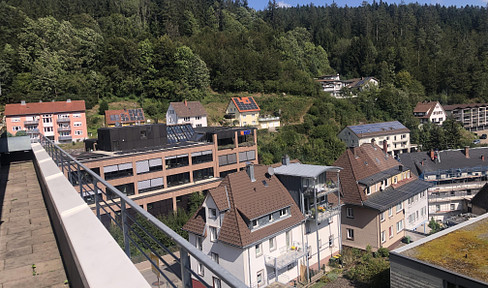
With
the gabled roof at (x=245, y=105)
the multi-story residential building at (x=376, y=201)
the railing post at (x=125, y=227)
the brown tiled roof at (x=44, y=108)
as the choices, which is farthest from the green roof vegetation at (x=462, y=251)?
the brown tiled roof at (x=44, y=108)

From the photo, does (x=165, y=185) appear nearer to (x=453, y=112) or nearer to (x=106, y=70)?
(x=106, y=70)

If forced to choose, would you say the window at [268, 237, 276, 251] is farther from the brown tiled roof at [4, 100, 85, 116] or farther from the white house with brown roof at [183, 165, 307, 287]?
the brown tiled roof at [4, 100, 85, 116]

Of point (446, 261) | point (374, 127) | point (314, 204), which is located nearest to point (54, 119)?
point (314, 204)

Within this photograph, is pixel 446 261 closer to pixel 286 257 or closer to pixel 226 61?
pixel 286 257

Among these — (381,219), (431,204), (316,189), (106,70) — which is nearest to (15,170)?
(316,189)

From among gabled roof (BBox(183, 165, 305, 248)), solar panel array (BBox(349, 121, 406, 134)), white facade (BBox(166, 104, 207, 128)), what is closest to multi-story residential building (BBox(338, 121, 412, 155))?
solar panel array (BBox(349, 121, 406, 134))

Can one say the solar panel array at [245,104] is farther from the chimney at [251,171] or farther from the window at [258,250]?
the window at [258,250]
